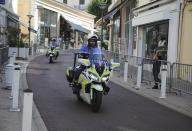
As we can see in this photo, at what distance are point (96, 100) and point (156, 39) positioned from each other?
37.6 ft

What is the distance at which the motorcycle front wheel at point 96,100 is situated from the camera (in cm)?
642

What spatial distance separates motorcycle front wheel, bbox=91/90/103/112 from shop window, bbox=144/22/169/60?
32.0 feet

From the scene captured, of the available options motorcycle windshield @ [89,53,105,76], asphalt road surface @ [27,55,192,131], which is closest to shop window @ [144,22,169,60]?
asphalt road surface @ [27,55,192,131]

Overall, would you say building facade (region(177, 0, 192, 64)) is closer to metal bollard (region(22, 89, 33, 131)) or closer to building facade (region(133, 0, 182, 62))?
building facade (region(133, 0, 182, 62))

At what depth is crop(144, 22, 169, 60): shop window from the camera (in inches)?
617

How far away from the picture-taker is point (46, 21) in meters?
39.9

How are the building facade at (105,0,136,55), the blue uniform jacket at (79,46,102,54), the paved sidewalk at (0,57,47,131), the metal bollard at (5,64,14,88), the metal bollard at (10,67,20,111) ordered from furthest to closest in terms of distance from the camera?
the building facade at (105,0,136,55) → the metal bollard at (5,64,14,88) → the blue uniform jacket at (79,46,102,54) → the metal bollard at (10,67,20,111) → the paved sidewalk at (0,57,47,131)

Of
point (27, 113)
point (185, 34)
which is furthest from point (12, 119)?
point (185, 34)

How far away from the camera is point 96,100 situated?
649cm

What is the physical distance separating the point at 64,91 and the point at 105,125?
3.98 m

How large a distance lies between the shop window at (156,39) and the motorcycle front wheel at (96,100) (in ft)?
32.0

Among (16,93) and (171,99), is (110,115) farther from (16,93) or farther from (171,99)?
(171,99)

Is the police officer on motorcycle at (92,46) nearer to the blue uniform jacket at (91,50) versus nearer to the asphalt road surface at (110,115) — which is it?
the blue uniform jacket at (91,50)

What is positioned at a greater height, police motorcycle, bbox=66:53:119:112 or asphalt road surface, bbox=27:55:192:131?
police motorcycle, bbox=66:53:119:112
